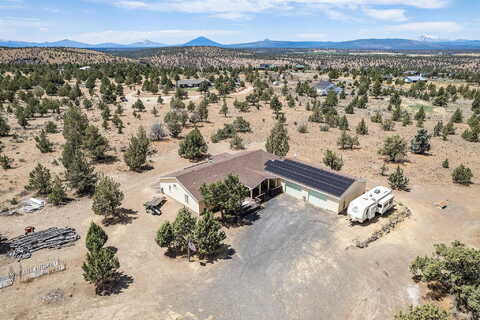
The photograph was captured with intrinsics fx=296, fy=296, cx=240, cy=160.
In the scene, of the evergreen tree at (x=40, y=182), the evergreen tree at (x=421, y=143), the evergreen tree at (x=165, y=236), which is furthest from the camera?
the evergreen tree at (x=421, y=143)

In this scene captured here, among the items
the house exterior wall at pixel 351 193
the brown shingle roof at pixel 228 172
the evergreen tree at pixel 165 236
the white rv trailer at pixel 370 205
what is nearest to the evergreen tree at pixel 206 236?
the evergreen tree at pixel 165 236

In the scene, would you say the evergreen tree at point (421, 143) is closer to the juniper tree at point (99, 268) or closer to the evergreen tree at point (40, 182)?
the juniper tree at point (99, 268)

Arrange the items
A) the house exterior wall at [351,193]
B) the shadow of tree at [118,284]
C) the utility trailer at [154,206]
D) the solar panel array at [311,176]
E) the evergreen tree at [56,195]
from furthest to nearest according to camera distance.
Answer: the solar panel array at [311,176]
the evergreen tree at [56,195]
the house exterior wall at [351,193]
the utility trailer at [154,206]
the shadow of tree at [118,284]

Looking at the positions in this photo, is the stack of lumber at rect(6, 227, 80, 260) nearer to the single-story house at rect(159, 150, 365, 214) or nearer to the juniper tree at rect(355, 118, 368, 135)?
the single-story house at rect(159, 150, 365, 214)

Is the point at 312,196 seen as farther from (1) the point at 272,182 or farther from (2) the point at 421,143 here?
(2) the point at 421,143

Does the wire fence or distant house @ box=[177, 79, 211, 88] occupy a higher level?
distant house @ box=[177, 79, 211, 88]

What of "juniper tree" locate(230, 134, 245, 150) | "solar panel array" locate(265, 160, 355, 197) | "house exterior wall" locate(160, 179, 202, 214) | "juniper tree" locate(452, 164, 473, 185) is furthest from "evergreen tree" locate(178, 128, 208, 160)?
"juniper tree" locate(452, 164, 473, 185)

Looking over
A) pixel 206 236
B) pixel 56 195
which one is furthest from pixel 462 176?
pixel 56 195
